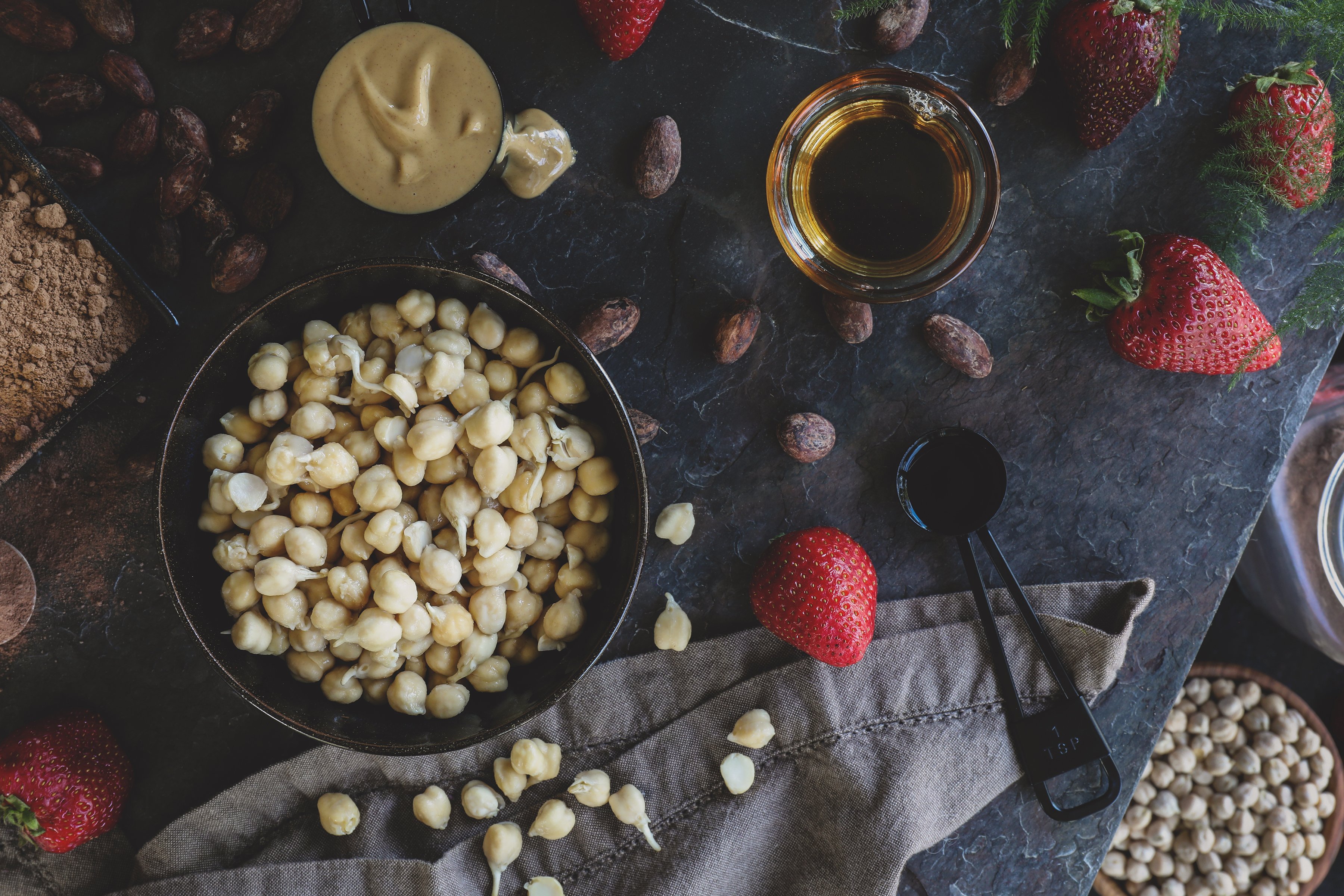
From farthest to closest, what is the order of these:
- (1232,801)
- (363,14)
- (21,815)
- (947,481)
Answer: (1232,801), (947,481), (21,815), (363,14)

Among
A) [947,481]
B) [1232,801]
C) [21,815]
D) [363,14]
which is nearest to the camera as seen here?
[363,14]

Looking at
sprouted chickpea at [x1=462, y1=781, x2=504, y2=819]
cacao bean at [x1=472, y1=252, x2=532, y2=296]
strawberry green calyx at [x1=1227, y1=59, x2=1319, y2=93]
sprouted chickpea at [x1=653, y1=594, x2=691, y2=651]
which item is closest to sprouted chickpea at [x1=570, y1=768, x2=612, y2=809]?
sprouted chickpea at [x1=462, y1=781, x2=504, y2=819]

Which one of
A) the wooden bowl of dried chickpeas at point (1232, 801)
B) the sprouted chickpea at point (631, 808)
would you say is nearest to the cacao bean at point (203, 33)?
the sprouted chickpea at point (631, 808)

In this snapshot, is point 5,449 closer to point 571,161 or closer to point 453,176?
point 453,176

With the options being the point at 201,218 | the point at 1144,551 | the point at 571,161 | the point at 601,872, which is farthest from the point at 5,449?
the point at 1144,551

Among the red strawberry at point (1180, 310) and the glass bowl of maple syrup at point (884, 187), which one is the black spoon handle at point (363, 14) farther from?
the red strawberry at point (1180, 310)

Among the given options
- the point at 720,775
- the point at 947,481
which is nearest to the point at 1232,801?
the point at 947,481

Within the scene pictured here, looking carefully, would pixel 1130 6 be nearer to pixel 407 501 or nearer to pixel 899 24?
pixel 899 24
